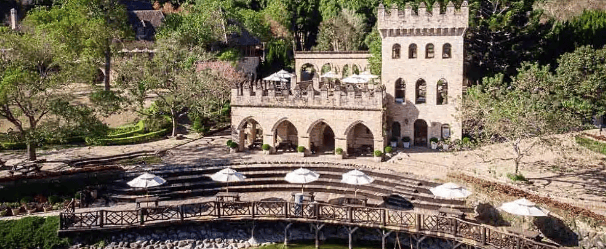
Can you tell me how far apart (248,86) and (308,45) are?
175ft

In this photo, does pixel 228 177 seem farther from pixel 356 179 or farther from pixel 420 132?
pixel 420 132

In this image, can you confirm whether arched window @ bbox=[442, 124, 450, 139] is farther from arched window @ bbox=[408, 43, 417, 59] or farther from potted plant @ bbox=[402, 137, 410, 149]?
arched window @ bbox=[408, 43, 417, 59]

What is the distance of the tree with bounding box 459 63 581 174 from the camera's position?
1401 inches

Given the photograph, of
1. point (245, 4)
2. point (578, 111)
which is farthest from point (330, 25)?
point (578, 111)

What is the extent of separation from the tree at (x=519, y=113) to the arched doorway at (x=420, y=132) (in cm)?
669

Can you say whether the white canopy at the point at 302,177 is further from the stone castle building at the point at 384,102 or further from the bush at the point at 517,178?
the bush at the point at 517,178

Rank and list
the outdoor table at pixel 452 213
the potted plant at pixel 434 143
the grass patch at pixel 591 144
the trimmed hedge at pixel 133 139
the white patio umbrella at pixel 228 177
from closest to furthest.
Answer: the outdoor table at pixel 452 213 < the white patio umbrella at pixel 228 177 < the grass patch at pixel 591 144 < the potted plant at pixel 434 143 < the trimmed hedge at pixel 133 139

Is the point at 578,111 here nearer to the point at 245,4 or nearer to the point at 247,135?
the point at 247,135

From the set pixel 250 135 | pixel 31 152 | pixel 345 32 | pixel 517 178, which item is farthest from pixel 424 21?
pixel 345 32

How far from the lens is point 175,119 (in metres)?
50.8

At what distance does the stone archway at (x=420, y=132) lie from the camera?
48044 millimetres

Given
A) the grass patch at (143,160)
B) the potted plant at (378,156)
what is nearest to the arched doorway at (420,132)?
the potted plant at (378,156)

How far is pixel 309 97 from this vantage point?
44.3m

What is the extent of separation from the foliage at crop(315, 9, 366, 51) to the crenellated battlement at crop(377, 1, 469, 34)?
32.8m
